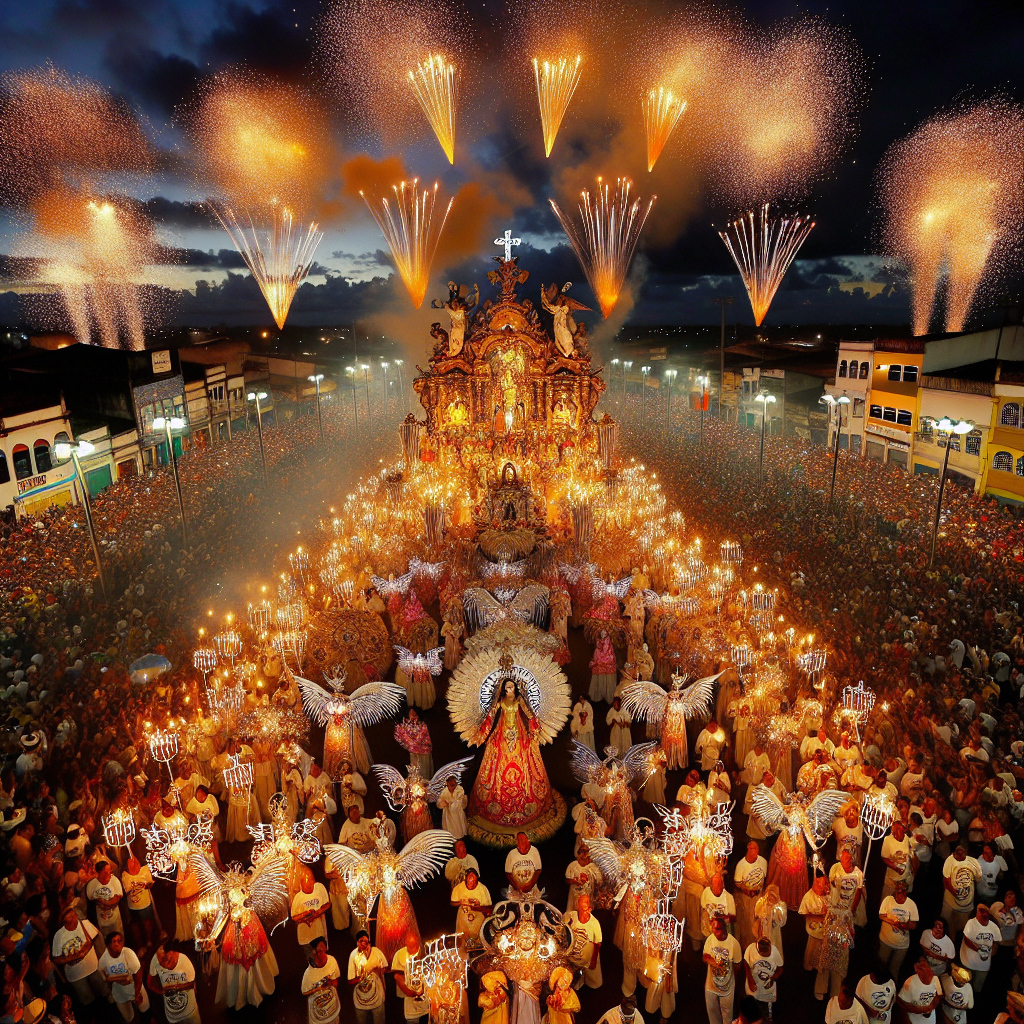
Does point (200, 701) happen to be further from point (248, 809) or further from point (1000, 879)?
point (1000, 879)

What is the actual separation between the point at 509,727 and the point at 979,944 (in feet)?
19.3

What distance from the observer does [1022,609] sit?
15.6m

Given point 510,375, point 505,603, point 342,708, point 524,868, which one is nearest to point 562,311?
point 510,375

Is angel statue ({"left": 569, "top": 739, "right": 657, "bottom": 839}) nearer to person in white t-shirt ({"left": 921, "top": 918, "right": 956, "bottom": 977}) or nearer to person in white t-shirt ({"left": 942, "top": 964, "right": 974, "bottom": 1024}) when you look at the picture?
person in white t-shirt ({"left": 921, "top": 918, "right": 956, "bottom": 977})

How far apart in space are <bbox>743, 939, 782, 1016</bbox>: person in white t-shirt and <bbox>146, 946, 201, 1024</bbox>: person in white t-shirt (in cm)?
597

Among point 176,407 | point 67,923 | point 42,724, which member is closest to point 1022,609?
point 67,923

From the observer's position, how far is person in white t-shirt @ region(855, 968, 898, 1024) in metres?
7.04

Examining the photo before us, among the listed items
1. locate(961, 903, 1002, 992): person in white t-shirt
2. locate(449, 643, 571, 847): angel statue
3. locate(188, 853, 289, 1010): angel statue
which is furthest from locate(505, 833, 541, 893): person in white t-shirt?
locate(961, 903, 1002, 992): person in white t-shirt

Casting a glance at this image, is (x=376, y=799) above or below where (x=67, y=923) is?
below

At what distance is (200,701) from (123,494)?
52.2 ft

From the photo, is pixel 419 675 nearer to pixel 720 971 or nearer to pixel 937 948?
pixel 720 971

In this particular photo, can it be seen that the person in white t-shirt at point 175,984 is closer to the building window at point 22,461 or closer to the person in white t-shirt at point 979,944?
the person in white t-shirt at point 979,944

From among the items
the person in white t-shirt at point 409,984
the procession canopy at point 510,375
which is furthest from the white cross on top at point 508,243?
the person in white t-shirt at point 409,984

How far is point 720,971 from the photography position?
7.53 meters
